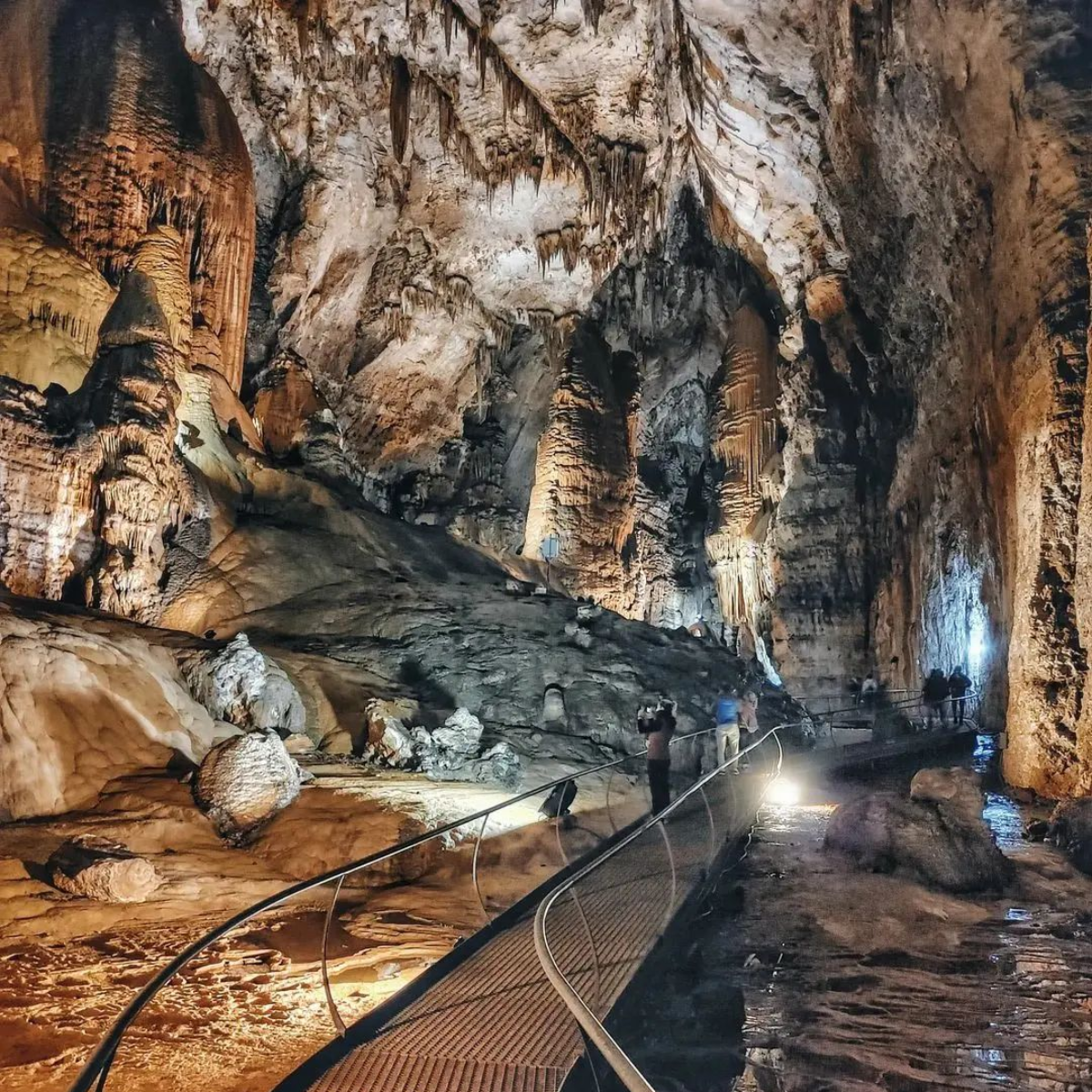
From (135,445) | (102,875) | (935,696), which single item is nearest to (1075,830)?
(102,875)

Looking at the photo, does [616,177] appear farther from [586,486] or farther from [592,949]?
[592,949]

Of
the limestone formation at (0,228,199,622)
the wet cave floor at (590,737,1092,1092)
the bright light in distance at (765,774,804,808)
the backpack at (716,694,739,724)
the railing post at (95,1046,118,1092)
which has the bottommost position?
the bright light in distance at (765,774,804,808)

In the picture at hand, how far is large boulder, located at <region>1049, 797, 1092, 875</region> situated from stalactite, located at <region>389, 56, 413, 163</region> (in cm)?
1788

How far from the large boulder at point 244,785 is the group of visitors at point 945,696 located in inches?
432

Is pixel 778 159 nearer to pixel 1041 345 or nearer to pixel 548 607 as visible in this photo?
pixel 1041 345

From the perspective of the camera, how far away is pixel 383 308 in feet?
76.1

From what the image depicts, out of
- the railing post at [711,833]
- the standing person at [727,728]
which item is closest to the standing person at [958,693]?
the standing person at [727,728]

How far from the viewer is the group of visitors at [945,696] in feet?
47.6

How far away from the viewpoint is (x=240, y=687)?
9.89 metres

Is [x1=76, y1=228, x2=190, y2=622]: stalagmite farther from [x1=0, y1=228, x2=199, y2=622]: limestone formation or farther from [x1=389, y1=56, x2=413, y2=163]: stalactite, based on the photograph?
[x1=389, y1=56, x2=413, y2=163]: stalactite

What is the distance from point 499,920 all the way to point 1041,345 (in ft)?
→ 29.6

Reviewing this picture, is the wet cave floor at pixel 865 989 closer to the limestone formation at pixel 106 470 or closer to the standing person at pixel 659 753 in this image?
the standing person at pixel 659 753

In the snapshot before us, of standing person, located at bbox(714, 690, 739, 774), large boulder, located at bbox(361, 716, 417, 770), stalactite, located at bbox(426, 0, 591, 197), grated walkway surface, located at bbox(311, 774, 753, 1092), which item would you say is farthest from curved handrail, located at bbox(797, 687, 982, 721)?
stalactite, located at bbox(426, 0, 591, 197)

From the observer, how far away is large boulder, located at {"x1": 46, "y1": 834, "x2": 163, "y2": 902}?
5578mm
